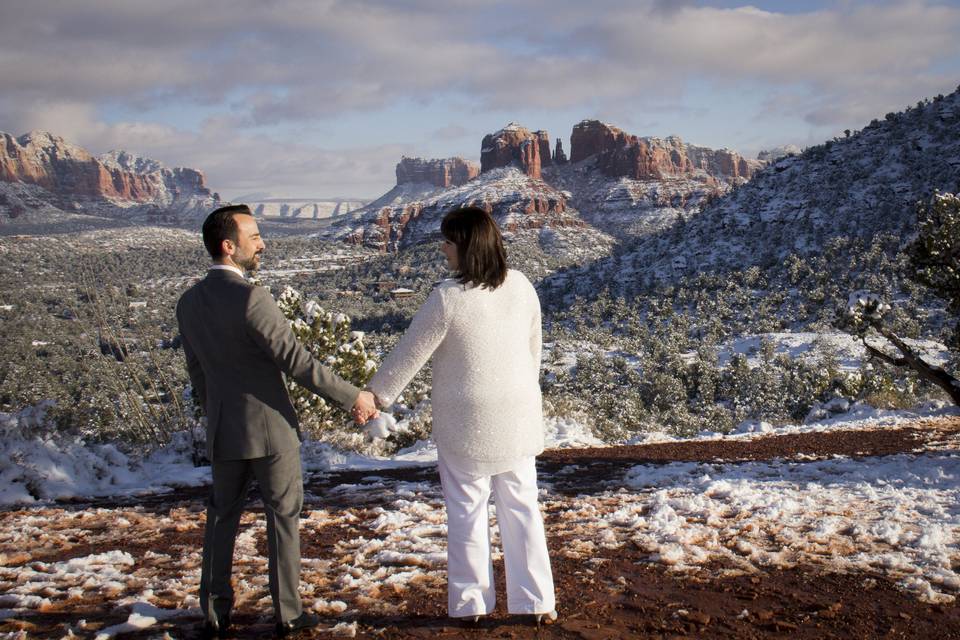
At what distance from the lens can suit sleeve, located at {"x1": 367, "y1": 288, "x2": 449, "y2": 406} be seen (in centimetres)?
298

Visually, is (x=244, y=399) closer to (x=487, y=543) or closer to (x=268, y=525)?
(x=268, y=525)

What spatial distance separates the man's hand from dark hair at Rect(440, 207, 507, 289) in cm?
70

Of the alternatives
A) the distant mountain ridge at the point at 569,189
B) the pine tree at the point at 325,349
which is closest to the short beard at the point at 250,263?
the pine tree at the point at 325,349

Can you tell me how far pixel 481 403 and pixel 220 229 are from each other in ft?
4.58

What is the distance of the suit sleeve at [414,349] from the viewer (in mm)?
2977

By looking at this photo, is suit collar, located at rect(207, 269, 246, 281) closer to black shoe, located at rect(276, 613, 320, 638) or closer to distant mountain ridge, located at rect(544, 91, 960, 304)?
black shoe, located at rect(276, 613, 320, 638)

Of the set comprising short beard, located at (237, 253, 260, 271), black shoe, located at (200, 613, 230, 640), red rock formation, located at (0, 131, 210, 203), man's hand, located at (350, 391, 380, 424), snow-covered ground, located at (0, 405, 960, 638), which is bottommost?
snow-covered ground, located at (0, 405, 960, 638)

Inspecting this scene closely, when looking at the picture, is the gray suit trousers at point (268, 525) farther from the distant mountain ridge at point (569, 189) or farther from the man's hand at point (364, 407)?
the distant mountain ridge at point (569, 189)

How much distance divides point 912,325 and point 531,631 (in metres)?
31.7

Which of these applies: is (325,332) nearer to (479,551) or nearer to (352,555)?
(352,555)

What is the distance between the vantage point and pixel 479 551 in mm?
3098

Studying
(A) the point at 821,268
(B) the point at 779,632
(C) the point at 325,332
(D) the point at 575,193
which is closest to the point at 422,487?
(B) the point at 779,632

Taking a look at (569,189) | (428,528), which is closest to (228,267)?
(428,528)

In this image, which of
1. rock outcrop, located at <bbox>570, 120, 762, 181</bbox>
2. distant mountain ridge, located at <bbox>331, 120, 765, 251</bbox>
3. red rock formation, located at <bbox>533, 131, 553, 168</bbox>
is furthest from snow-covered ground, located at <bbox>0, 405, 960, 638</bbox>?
red rock formation, located at <bbox>533, 131, 553, 168</bbox>
